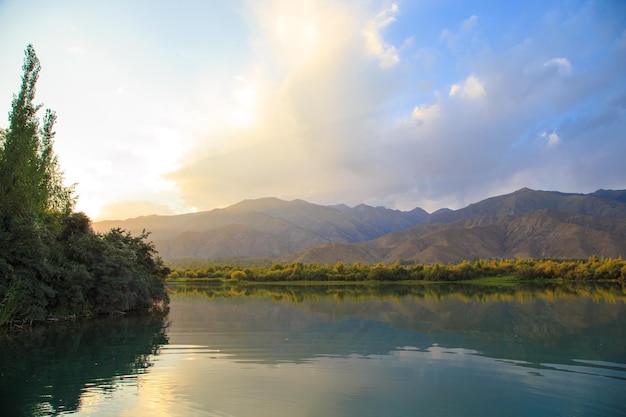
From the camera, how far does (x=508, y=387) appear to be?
47.1ft

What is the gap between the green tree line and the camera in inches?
1171

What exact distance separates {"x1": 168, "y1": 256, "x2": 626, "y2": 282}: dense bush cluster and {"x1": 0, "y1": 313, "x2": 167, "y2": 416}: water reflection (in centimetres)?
7745

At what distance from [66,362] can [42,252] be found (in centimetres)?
1608

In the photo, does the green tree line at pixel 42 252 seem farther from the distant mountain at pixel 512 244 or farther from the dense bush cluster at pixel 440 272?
the distant mountain at pixel 512 244

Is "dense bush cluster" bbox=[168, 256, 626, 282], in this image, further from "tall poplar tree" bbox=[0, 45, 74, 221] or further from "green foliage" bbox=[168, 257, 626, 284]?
"tall poplar tree" bbox=[0, 45, 74, 221]

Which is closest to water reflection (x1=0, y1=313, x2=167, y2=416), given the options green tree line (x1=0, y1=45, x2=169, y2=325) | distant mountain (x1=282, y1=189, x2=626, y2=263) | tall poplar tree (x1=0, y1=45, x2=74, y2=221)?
green tree line (x1=0, y1=45, x2=169, y2=325)

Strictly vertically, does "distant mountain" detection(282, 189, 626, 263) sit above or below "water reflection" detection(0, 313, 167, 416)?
above

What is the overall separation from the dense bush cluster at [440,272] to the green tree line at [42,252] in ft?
206

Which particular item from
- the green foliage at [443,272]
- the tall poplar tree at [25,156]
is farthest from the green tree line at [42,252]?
the green foliage at [443,272]

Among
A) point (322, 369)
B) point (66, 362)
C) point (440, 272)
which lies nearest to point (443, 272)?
point (440, 272)

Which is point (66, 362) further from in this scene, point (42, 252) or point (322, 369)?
point (42, 252)

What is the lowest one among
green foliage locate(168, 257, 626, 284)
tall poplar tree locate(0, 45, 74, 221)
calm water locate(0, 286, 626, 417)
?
calm water locate(0, 286, 626, 417)

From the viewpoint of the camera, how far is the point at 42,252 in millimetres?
31359

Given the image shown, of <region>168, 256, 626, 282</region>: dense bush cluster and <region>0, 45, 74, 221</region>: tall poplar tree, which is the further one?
<region>168, 256, 626, 282</region>: dense bush cluster
